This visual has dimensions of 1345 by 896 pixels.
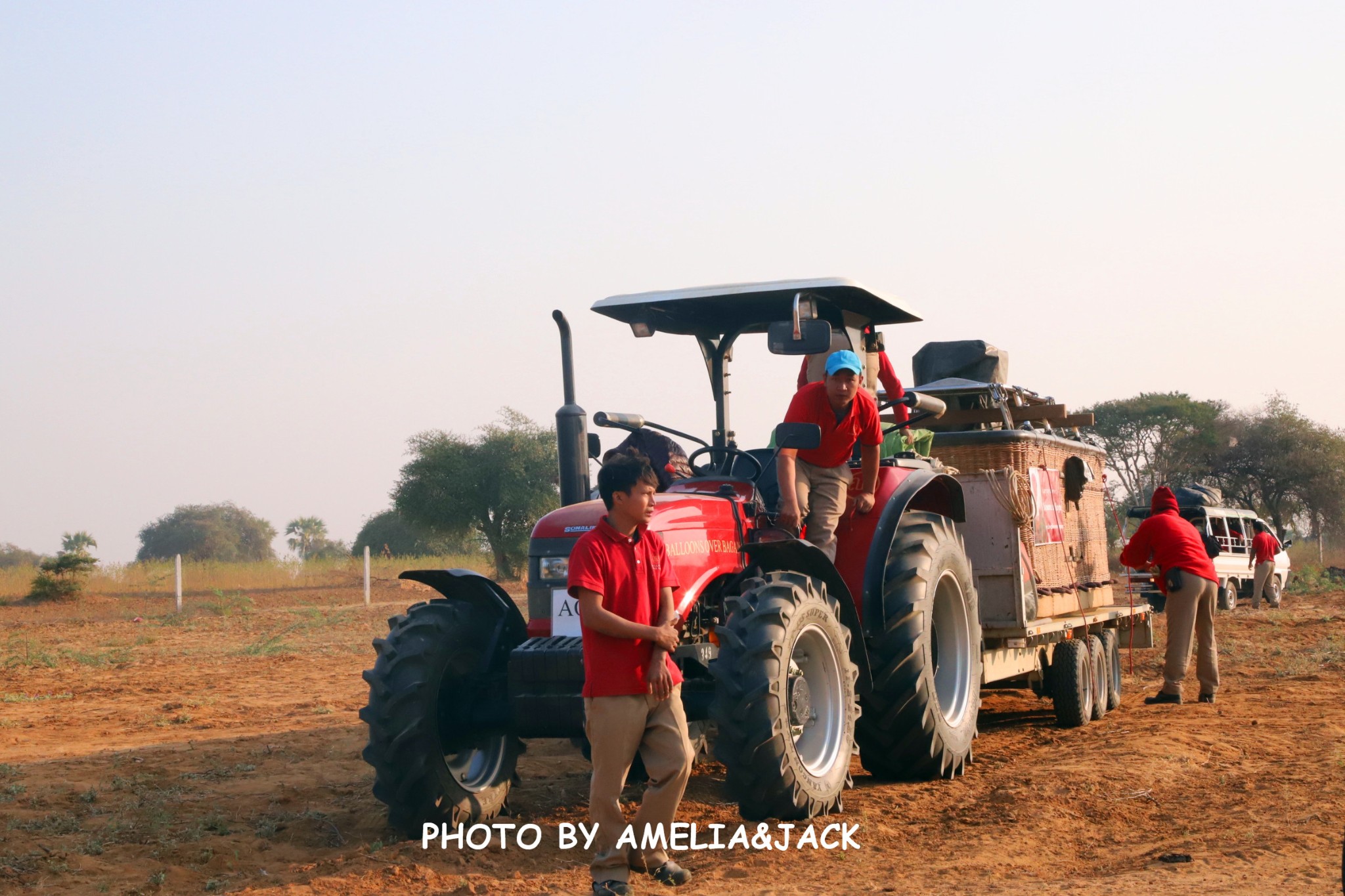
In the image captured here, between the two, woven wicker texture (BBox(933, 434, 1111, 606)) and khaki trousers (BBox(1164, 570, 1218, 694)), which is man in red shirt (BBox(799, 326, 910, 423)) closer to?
woven wicker texture (BBox(933, 434, 1111, 606))

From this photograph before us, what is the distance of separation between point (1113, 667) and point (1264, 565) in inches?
542

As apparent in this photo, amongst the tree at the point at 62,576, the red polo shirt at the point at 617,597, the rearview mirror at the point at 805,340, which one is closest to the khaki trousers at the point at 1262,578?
the rearview mirror at the point at 805,340

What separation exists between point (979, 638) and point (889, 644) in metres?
1.28

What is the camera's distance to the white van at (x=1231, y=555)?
2144 cm

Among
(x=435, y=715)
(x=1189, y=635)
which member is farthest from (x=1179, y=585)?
(x=435, y=715)

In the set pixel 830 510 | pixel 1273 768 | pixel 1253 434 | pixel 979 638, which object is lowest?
pixel 1273 768

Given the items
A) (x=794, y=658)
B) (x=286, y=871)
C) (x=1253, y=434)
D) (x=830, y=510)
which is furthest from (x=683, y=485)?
(x=1253, y=434)

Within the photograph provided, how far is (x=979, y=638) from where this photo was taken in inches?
305

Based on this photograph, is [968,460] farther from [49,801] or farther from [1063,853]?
[49,801]

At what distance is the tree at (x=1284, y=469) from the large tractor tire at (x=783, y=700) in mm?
39474

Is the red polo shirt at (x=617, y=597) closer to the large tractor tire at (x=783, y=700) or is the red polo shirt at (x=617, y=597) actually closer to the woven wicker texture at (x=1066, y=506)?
the large tractor tire at (x=783, y=700)

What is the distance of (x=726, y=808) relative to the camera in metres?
6.60

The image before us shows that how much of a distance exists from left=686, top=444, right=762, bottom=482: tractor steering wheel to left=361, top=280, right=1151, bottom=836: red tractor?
1 centimetres

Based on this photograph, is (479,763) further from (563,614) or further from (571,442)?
(571,442)
